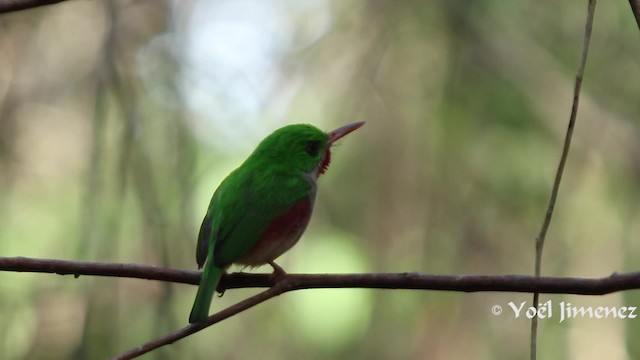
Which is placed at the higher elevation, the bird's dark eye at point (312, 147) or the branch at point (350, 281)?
the bird's dark eye at point (312, 147)

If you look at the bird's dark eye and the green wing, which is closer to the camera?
the green wing

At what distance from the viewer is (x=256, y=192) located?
8.09 feet

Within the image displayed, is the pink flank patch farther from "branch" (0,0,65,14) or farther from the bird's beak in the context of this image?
"branch" (0,0,65,14)

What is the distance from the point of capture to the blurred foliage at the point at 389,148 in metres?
3.88

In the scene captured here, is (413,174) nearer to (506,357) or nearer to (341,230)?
(341,230)

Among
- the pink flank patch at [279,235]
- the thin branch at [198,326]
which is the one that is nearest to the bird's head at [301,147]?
the pink flank patch at [279,235]

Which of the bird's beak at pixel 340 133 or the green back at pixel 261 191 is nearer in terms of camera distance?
the green back at pixel 261 191

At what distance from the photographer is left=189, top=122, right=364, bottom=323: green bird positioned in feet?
7.61

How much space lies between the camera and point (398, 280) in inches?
77.0

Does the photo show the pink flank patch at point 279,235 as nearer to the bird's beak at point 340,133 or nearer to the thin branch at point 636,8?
the bird's beak at point 340,133

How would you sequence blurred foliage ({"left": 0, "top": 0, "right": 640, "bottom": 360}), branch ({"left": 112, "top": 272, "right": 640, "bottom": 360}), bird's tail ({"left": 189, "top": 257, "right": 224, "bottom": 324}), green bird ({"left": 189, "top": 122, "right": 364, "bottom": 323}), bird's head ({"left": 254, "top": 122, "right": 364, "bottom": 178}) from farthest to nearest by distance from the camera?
1. blurred foliage ({"left": 0, "top": 0, "right": 640, "bottom": 360})
2. bird's head ({"left": 254, "top": 122, "right": 364, "bottom": 178})
3. green bird ({"left": 189, "top": 122, "right": 364, "bottom": 323})
4. bird's tail ({"left": 189, "top": 257, "right": 224, "bottom": 324})
5. branch ({"left": 112, "top": 272, "right": 640, "bottom": 360})

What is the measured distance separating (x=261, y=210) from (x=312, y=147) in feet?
1.38

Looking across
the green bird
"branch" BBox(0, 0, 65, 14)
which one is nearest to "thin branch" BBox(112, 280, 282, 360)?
the green bird

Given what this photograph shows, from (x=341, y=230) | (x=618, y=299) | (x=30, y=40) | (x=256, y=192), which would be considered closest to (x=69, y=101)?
(x=30, y=40)
